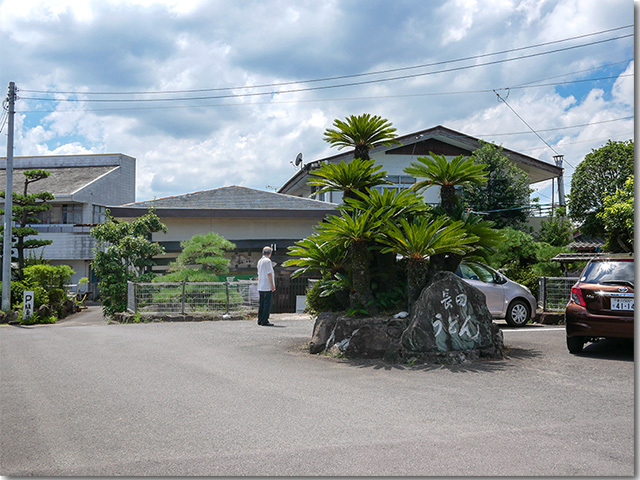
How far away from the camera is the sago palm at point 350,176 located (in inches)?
370

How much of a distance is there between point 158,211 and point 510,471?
64.3 feet

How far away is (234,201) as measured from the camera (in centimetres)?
2366

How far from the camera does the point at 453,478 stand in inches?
141

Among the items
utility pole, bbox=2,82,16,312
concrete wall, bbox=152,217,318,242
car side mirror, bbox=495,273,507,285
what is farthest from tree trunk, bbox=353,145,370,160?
utility pole, bbox=2,82,16,312

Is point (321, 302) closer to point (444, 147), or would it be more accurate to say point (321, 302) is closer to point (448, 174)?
point (448, 174)

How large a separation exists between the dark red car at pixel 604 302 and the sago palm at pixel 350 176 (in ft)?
11.9

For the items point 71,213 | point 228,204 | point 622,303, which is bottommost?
point 622,303

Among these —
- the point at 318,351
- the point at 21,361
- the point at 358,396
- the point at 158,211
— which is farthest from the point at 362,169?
the point at 158,211

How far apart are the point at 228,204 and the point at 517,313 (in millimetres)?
13389

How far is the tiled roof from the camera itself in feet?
73.9

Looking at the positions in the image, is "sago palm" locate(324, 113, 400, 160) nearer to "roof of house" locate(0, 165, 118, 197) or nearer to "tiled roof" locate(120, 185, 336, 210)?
"tiled roof" locate(120, 185, 336, 210)

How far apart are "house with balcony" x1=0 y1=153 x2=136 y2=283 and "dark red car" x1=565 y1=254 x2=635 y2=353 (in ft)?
93.0

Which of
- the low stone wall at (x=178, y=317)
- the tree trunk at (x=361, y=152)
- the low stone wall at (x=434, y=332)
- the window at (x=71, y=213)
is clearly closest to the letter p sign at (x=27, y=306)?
the low stone wall at (x=178, y=317)

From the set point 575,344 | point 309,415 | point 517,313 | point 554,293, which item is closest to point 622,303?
point 575,344
